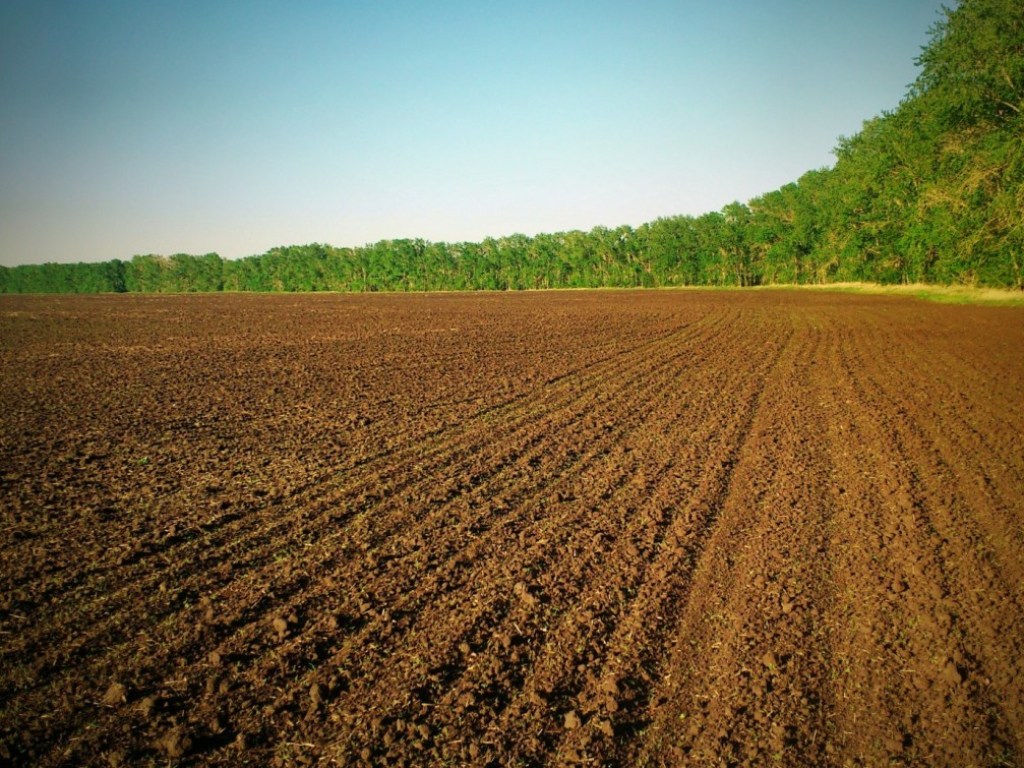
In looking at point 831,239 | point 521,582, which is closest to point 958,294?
point 831,239

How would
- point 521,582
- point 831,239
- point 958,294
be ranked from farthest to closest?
point 831,239 < point 958,294 < point 521,582

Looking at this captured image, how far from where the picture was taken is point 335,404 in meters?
12.1

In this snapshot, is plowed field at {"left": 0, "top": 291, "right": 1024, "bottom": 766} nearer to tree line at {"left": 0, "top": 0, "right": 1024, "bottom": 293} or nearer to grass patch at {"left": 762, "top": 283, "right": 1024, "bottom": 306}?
tree line at {"left": 0, "top": 0, "right": 1024, "bottom": 293}

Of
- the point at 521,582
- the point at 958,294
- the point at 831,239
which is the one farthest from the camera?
the point at 831,239

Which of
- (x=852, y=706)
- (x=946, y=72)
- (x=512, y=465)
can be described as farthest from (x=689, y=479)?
(x=946, y=72)

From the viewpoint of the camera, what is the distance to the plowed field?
323 centimetres

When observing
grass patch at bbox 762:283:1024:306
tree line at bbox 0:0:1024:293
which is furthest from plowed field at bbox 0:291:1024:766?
grass patch at bbox 762:283:1024:306

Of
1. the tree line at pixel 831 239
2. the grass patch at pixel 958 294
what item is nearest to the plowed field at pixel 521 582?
the tree line at pixel 831 239

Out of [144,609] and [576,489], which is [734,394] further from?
[144,609]

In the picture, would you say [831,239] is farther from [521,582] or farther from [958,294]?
[521,582]

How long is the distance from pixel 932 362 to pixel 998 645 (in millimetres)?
14463

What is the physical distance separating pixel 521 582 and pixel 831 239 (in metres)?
74.4

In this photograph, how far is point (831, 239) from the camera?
64.4 meters

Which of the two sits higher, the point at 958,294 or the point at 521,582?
the point at 958,294
